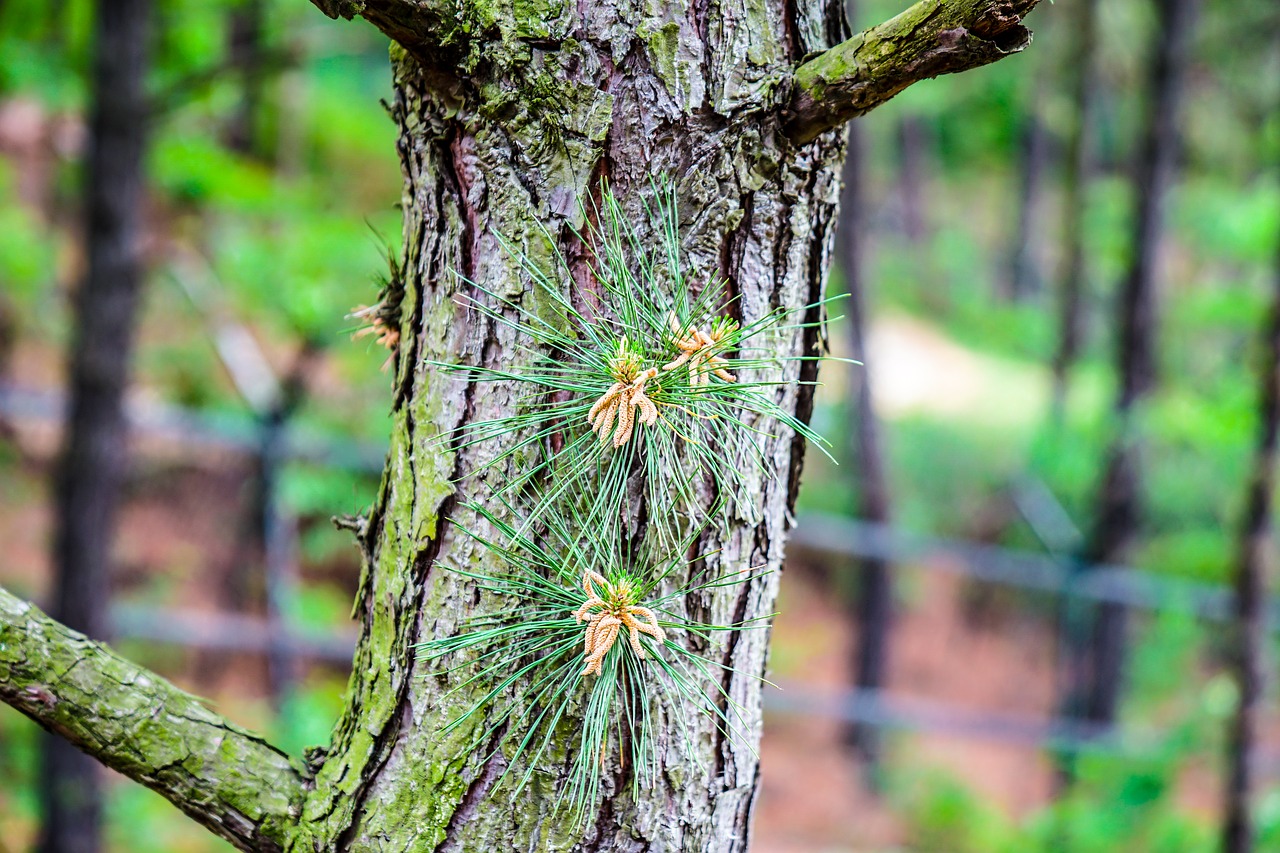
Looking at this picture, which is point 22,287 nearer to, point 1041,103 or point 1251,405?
point 1251,405

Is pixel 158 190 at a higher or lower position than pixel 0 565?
higher

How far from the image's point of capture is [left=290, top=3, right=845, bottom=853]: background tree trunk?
0.98m

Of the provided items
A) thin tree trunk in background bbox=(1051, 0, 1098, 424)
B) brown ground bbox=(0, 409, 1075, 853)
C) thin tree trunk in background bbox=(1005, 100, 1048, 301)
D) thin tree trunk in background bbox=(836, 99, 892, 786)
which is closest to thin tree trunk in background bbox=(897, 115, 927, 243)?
thin tree trunk in background bbox=(1005, 100, 1048, 301)

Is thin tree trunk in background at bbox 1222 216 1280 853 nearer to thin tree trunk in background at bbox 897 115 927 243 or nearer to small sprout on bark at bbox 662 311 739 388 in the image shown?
small sprout on bark at bbox 662 311 739 388

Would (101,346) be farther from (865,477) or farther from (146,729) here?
(865,477)

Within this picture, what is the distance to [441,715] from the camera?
1.03 m

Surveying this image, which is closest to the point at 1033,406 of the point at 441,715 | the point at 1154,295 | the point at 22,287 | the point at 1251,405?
the point at 1154,295

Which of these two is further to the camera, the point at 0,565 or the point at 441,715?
the point at 0,565

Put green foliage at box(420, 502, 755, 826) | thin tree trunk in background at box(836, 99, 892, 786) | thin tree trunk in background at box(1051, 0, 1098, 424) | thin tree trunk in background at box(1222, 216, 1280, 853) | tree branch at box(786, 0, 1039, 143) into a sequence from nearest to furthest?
tree branch at box(786, 0, 1039, 143) < green foliage at box(420, 502, 755, 826) < thin tree trunk in background at box(1222, 216, 1280, 853) < thin tree trunk in background at box(836, 99, 892, 786) < thin tree trunk in background at box(1051, 0, 1098, 424)

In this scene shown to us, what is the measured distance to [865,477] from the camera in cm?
612

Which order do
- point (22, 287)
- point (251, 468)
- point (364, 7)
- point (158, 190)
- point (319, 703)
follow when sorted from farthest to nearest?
point (158, 190), point (22, 287), point (251, 468), point (319, 703), point (364, 7)

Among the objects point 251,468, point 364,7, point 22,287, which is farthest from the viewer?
point 22,287

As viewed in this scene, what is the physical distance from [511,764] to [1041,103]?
12311 millimetres

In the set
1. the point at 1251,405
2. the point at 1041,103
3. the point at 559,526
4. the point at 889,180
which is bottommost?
the point at 559,526
